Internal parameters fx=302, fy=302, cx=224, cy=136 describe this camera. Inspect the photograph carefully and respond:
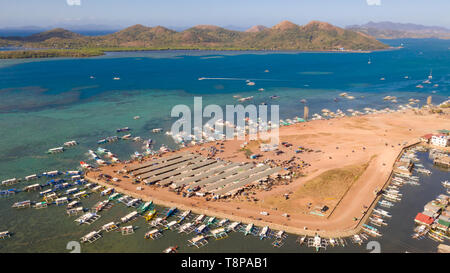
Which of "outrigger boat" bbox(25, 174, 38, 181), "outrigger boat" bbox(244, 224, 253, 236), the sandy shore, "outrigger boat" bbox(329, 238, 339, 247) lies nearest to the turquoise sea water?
"outrigger boat" bbox(244, 224, 253, 236)

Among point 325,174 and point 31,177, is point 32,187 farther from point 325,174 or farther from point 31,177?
point 325,174

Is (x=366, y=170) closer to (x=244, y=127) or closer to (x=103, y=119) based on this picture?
(x=244, y=127)

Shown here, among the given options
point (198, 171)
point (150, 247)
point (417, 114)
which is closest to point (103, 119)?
point (198, 171)

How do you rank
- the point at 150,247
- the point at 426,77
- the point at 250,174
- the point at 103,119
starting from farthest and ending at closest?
the point at 426,77 → the point at 103,119 → the point at 250,174 → the point at 150,247

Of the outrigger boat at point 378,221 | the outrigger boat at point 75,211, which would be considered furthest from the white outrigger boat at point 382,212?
the outrigger boat at point 75,211

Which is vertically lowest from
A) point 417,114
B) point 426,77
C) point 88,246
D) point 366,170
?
point 88,246

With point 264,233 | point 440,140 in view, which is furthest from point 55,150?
point 440,140

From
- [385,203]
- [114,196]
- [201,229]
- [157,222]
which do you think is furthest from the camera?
[114,196]
